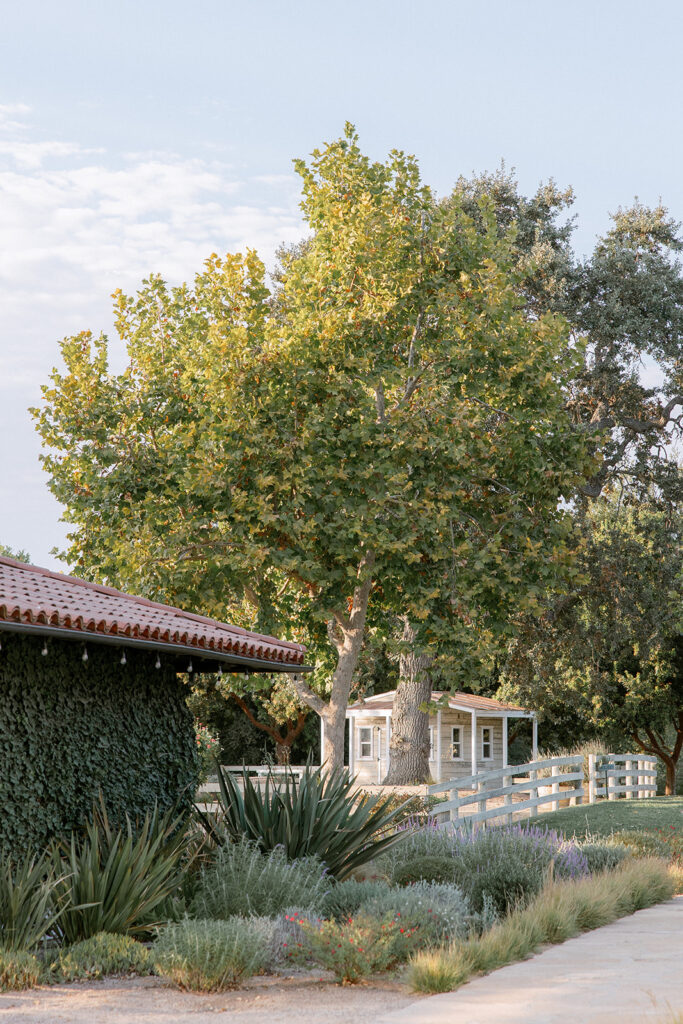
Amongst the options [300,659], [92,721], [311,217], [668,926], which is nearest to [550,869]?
[668,926]

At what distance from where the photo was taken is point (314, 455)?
21375 millimetres

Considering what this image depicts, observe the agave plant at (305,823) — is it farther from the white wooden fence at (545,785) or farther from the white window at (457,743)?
the white window at (457,743)

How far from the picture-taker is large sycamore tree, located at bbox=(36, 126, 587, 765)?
2136 centimetres

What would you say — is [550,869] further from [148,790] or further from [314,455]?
[314,455]

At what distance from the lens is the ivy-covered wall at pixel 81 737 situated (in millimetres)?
9977

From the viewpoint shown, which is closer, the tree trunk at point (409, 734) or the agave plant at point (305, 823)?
the agave plant at point (305, 823)

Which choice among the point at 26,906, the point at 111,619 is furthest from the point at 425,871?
the point at 26,906

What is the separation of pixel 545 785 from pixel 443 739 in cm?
1740

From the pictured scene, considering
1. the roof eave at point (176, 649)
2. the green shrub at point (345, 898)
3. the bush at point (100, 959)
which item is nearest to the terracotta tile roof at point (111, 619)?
the roof eave at point (176, 649)

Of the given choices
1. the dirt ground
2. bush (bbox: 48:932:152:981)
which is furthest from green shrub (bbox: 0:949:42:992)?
bush (bbox: 48:932:152:981)

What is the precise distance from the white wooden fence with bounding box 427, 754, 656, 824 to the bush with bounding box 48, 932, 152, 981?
33.0 ft

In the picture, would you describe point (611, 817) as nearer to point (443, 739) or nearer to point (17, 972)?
point (17, 972)

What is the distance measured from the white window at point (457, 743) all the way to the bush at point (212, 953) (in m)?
35.8

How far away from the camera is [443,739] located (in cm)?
4353
